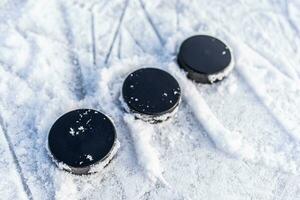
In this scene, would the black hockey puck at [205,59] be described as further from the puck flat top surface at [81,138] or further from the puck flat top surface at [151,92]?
the puck flat top surface at [81,138]

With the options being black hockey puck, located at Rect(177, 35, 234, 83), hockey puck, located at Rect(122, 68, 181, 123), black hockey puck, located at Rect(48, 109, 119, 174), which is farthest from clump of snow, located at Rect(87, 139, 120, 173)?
black hockey puck, located at Rect(177, 35, 234, 83)

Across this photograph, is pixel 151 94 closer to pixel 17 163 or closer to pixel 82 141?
pixel 82 141

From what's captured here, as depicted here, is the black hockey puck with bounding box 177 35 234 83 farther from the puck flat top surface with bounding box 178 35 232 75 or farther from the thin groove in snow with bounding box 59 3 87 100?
the thin groove in snow with bounding box 59 3 87 100

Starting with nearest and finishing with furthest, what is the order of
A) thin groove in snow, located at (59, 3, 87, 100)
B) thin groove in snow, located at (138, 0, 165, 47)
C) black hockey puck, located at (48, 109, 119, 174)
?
black hockey puck, located at (48, 109, 119, 174) → thin groove in snow, located at (59, 3, 87, 100) → thin groove in snow, located at (138, 0, 165, 47)

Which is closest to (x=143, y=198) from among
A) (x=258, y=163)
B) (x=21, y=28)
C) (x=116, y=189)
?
(x=116, y=189)

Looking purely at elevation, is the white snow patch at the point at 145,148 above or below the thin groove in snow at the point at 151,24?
below

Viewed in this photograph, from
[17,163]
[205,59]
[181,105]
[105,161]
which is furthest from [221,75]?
[17,163]

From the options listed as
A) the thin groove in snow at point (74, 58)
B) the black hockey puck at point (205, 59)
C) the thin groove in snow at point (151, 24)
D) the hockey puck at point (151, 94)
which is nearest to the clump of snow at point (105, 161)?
the hockey puck at point (151, 94)
